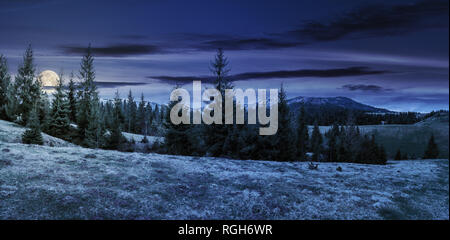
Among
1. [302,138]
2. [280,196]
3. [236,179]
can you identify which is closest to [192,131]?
[236,179]

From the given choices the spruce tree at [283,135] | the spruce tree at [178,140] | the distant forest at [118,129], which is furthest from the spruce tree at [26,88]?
the spruce tree at [283,135]

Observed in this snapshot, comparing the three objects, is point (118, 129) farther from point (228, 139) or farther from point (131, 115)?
point (131, 115)

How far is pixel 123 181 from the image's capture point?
13414 mm

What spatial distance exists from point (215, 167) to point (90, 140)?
130 ft

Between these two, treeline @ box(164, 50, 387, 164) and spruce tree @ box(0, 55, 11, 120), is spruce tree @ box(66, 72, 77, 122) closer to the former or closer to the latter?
spruce tree @ box(0, 55, 11, 120)

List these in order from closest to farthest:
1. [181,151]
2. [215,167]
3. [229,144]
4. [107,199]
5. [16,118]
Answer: [107,199] → [215,167] → [229,144] → [181,151] → [16,118]

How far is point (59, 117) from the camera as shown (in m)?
46.8

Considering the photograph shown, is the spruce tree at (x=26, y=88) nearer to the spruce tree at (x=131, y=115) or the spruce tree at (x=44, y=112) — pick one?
the spruce tree at (x=44, y=112)

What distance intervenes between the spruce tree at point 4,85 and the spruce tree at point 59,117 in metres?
10.5

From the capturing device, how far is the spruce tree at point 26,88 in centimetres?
4991

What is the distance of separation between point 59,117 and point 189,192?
149 ft

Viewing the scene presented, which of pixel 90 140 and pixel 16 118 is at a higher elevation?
pixel 16 118

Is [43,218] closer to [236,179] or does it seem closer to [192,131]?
[236,179]

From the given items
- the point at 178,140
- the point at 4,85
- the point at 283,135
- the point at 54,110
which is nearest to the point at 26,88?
the point at 4,85
